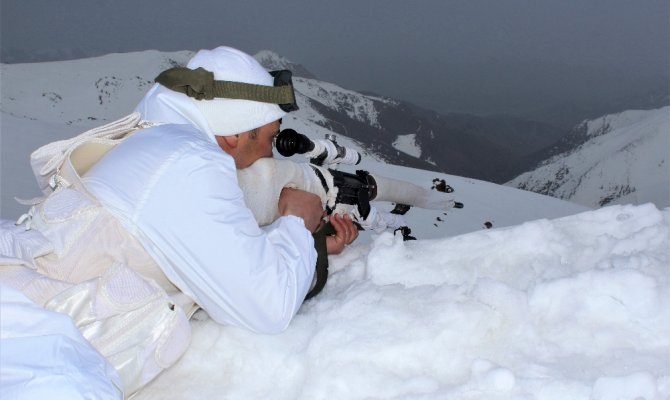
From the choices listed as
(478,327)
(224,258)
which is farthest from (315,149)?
(478,327)

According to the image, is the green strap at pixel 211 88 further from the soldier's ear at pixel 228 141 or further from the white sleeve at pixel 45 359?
the white sleeve at pixel 45 359

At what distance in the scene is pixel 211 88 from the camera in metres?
2.30

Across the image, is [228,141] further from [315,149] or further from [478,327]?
[478,327]

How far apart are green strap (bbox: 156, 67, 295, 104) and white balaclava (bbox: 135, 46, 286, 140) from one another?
3 centimetres

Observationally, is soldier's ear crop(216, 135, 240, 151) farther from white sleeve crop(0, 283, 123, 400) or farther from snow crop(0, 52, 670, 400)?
white sleeve crop(0, 283, 123, 400)

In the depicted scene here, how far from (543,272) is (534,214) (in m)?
10.6

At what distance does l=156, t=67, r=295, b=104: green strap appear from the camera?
7.38 feet

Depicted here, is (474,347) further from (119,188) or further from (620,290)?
(119,188)

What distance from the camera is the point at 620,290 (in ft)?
6.44

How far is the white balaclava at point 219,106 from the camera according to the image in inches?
90.3

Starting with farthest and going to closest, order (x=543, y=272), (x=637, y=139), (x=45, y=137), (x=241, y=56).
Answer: (x=637, y=139)
(x=45, y=137)
(x=241, y=56)
(x=543, y=272)

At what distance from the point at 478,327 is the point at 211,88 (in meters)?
1.38

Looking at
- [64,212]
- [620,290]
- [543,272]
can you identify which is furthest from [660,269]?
[64,212]

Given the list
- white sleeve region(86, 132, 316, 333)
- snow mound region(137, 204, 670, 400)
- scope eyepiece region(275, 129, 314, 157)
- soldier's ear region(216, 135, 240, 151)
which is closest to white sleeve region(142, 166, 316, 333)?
white sleeve region(86, 132, 316, 333)
